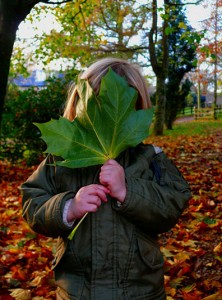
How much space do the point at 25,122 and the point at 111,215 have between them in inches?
287

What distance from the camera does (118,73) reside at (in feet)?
5.72

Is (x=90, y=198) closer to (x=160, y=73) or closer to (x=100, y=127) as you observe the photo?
(x=100, y=127)

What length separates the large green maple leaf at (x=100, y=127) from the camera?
148 cm

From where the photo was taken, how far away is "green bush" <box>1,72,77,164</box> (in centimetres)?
862

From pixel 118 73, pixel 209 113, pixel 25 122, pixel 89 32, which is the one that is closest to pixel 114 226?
pixel 118 73

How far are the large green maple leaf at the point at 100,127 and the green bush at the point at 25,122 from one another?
23.2ft

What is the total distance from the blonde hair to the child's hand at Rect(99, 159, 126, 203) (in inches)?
14.4

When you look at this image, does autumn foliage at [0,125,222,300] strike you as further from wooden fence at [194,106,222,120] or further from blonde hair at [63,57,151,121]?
wooden fence at [194,106,222,120]

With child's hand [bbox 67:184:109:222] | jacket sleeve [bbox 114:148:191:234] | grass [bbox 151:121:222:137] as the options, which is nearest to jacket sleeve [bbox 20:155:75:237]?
child's hand [bbox 67:184:109:222]

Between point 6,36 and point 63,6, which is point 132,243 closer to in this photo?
point 6,36

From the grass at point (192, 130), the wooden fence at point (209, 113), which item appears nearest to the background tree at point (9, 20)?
the grass at point (192, 130)

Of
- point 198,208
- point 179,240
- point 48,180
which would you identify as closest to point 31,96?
point 198,208

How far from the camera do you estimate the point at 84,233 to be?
1.63 meters

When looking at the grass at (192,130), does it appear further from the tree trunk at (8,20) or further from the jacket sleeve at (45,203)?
the jacket sleeve at (45,203)
